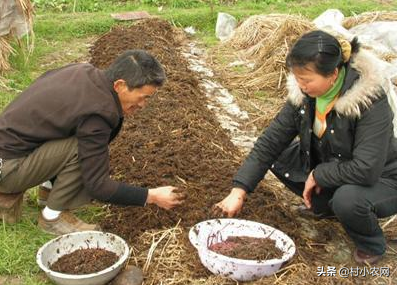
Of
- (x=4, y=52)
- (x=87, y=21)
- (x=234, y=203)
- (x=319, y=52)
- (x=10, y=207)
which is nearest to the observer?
(x=319, y=52)

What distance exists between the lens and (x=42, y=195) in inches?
156

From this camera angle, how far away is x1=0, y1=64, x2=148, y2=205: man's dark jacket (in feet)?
10.6

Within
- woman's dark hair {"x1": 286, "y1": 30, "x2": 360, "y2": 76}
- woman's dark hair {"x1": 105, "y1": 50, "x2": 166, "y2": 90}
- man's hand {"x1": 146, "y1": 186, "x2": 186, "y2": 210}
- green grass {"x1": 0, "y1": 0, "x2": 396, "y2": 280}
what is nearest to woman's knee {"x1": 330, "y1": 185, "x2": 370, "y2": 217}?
woman's dark hair {"x1": 286, "y1": 30, "x2": 360, "y2": 76}

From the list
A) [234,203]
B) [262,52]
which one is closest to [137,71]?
[234,203]

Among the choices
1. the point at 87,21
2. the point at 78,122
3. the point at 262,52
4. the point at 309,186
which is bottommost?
the point at 87,21

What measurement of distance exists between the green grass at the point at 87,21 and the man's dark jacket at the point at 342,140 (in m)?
1.29

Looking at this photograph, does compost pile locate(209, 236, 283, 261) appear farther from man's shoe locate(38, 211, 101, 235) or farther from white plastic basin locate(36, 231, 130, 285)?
man's shoe locate(38, 211, 101, 235)

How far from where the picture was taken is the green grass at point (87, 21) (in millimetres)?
6876

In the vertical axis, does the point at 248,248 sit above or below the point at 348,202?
below

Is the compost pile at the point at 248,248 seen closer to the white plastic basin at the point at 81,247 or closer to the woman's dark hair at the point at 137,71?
the white plastic basin at the point at 81,247

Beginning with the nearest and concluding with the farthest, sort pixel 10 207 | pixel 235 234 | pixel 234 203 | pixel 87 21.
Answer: pixel 235 234 < pixel 234 203 < pixel 10 207 < pixel 87 21

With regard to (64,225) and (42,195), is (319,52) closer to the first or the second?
(64,225)

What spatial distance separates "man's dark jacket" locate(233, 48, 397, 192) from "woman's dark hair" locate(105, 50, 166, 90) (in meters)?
0.83

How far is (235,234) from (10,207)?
146 cm
